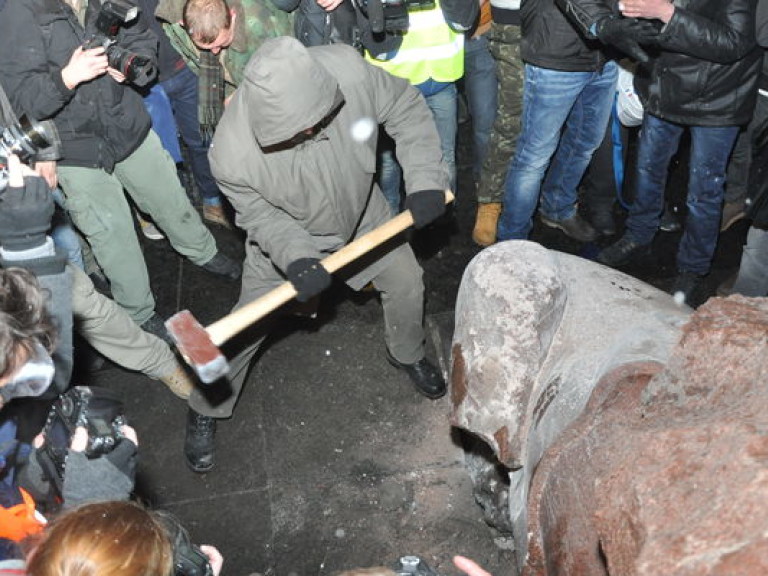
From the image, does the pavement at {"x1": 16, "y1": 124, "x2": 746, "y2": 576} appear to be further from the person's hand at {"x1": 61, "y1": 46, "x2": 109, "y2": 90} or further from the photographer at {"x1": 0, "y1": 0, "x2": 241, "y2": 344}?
the person's hand at {"x1": 61, "y1": 46, "x2": 109, "y2": 90}

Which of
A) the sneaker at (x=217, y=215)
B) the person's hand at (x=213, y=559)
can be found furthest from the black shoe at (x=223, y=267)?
the person's hand at (x=213, y=559)

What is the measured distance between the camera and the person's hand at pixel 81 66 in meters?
4.02

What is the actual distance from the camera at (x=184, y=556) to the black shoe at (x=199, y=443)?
4.97 feet

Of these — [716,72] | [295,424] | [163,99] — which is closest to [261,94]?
[163,99]

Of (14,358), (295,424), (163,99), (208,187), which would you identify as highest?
(14,358)

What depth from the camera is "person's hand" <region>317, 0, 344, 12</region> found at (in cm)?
432

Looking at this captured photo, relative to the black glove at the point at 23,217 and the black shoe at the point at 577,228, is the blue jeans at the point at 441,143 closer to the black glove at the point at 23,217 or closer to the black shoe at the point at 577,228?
the black shoe at the point at 577,228

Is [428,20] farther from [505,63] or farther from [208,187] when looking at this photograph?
[208,187]

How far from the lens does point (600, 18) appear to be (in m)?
4.10

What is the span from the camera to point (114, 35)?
13.8ft

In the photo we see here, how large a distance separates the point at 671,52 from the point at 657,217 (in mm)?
1226

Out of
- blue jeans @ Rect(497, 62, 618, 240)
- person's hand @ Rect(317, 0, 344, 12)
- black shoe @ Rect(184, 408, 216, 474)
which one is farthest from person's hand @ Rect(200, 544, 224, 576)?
blue jeans @ Rect(497, 62, 618, 240)

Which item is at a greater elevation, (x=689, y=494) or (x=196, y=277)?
(x=689, y=494)

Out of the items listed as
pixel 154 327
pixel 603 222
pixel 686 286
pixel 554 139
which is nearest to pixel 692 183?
pixel 686 286
